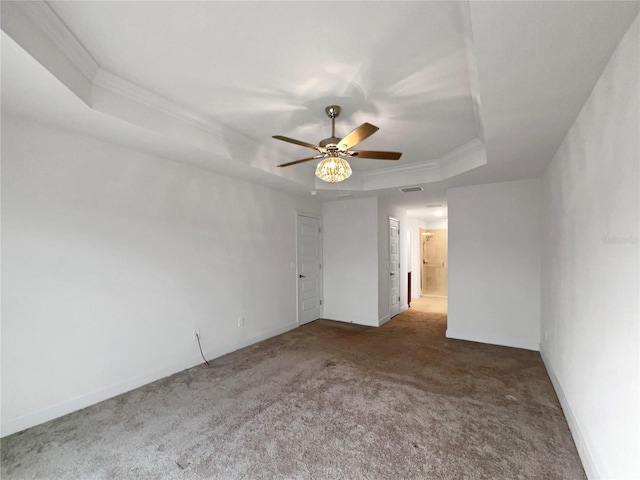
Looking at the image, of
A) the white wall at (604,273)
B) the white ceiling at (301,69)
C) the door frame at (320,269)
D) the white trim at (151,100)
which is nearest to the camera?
the white wall at (604,273)

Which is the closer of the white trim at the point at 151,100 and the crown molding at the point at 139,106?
the crown molding at the point at 139,106

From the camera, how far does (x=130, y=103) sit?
2.47 metres

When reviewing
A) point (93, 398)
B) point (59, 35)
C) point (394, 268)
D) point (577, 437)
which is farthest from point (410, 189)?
point (93, 398)

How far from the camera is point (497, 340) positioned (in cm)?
452

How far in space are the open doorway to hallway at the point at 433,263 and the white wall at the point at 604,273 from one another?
6494 mm

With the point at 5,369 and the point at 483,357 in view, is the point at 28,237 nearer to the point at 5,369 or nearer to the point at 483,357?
the point at 5,369

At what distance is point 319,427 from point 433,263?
26.0 ft

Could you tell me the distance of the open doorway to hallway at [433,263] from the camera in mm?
9172

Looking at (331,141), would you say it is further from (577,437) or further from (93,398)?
(93,398)

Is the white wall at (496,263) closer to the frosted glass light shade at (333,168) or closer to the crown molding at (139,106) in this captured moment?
the crown molding at (139,106)

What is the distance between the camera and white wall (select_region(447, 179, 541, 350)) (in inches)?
169

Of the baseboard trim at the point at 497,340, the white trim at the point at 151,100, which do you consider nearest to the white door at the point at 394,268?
the baseboard trim at the point at 497,340

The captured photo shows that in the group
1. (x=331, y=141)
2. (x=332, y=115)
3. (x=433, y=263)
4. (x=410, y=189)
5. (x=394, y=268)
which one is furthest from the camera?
(x=433, y=263)

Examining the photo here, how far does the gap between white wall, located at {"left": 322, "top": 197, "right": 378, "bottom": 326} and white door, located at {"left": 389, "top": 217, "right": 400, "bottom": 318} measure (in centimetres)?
78
